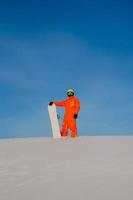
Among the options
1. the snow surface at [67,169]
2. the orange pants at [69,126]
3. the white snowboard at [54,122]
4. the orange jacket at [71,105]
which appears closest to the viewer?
the snow surface at [67,169]

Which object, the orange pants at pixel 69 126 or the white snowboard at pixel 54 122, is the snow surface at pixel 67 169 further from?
the orange pants at pixel 69 126

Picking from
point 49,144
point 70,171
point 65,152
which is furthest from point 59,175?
point 49,144

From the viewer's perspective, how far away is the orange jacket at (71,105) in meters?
11.5

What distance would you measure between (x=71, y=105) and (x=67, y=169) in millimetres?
5557

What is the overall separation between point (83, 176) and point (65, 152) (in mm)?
1772

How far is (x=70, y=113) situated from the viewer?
37.9 feet

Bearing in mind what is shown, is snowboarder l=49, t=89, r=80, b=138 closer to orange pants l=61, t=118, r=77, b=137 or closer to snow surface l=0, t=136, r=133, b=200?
orange pants l=61, t=118, r=77, b=137

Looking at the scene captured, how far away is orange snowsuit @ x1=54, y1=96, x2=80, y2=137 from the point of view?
11469 millimetres

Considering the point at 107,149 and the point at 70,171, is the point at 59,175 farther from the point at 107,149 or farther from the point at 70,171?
the point at 107,149

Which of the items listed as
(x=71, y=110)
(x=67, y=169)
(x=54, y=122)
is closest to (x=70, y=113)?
(x=71, y=110)

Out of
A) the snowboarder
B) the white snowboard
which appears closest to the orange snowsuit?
the snowboarder

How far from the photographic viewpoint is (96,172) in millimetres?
5750

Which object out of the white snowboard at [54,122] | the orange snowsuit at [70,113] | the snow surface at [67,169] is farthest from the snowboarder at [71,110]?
the snow surface at [67,169]

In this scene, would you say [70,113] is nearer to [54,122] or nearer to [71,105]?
[71,105]
